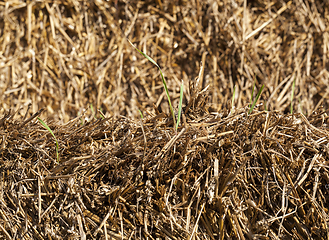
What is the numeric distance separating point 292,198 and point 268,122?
0.18 m

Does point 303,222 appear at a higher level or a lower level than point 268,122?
lower

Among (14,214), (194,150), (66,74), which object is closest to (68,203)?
(14,214)

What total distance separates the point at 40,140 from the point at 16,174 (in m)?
0.09

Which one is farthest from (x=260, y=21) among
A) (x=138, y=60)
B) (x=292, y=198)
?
(x=292, y=198)

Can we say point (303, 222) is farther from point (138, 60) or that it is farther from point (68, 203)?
point (138, 60)

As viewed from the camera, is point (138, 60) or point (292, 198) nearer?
point (292, 198)

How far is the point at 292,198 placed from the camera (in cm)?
62

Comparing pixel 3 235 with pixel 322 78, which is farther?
pixel 322 78

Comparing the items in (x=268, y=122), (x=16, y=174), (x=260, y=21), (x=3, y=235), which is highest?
(x=260, y=21)

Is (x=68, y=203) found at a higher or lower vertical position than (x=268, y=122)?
lower

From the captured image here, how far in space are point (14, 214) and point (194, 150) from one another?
1.43 feet

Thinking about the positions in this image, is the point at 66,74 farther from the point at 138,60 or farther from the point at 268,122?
the point at 268,122

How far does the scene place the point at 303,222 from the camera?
0.62 m

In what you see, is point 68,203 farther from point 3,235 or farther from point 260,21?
point 260,21
